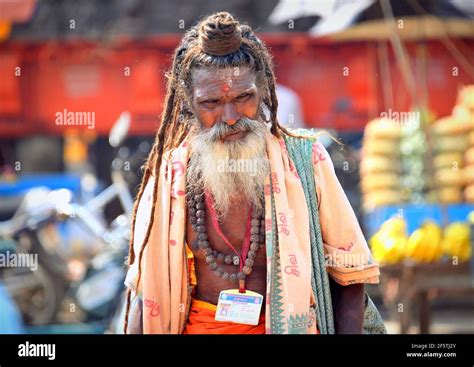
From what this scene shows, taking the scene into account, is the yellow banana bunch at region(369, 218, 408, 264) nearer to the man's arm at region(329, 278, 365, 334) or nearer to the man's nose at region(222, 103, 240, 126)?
the man's arm at region(329, 278, 365, 334)

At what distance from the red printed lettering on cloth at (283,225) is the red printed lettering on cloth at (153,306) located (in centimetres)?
56

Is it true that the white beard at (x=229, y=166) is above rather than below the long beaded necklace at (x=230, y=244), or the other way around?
above

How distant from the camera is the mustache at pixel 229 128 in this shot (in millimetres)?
3736

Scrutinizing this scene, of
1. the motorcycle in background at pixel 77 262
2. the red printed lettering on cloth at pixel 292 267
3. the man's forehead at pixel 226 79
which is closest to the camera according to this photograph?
the red printed lettering on cloth at pixel 292 267

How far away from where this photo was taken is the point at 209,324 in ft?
12.3

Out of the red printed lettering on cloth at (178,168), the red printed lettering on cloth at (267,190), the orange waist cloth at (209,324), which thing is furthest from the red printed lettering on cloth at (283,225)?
the red printed lettering on cloth at (178,168)

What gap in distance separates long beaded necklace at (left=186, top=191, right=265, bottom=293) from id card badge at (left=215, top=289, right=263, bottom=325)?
0.04 m

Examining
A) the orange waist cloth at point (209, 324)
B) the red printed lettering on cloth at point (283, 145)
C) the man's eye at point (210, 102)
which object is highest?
the man's eye at point (210, 102)

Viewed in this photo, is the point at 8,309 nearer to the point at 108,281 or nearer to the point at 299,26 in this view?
the point at 108,281

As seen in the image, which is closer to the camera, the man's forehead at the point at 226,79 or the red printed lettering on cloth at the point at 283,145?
the man's forehead at the point at 226,79

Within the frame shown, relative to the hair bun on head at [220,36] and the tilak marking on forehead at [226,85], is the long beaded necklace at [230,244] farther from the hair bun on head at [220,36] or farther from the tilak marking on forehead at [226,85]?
the hair bun on head at [220,36]

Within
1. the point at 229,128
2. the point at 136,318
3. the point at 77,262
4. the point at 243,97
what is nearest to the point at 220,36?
the point at 243,97

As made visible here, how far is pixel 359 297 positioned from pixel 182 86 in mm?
1104

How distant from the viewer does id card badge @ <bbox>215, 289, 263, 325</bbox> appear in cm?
368
